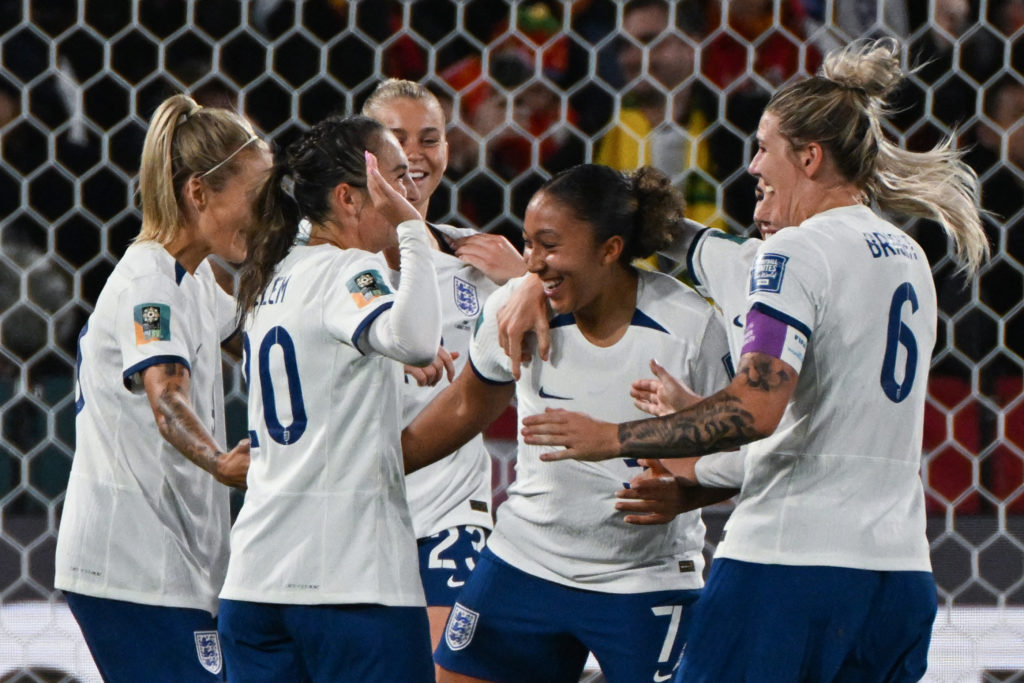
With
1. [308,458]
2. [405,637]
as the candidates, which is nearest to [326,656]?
[405,637]

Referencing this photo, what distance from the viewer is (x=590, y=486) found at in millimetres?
2045

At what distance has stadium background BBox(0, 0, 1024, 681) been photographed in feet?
11.7

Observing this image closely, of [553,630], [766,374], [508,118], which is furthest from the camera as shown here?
[508,118]

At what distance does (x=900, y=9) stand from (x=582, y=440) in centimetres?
249

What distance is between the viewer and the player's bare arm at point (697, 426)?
5.57ft

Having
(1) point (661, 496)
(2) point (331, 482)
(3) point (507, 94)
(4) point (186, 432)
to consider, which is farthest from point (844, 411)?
(3) point (507, 94)

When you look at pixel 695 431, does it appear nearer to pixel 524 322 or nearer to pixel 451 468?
pixel 524 322

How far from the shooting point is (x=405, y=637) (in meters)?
1.80

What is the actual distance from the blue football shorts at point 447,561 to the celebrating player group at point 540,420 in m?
0.02

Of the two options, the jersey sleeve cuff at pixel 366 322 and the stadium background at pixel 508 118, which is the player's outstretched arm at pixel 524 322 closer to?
the jersey sleeve cuff at pixel 366 322

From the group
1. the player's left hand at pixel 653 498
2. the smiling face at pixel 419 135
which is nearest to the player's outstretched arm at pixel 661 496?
the player's left hand at pixel 653 498

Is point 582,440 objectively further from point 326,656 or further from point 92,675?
point 92,675

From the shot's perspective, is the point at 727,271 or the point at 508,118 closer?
the point at 727,271

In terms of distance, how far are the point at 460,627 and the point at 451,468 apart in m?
0.48
